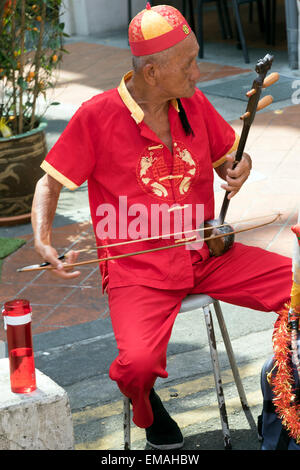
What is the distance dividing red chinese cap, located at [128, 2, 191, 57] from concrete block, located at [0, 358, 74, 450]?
4.11 ft

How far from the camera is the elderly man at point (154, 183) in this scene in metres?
2.94

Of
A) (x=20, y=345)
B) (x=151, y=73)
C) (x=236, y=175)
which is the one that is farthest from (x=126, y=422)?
(x=151, y=73)

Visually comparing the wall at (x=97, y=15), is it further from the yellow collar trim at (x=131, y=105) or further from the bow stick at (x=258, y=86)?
the bow stick at (x=258, y=86)

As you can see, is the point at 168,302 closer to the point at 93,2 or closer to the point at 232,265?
the point at 232,265

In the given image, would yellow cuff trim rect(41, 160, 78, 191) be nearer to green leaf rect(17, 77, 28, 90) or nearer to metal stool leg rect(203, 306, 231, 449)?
metal stool leg rect(203, 306, 231, 449)

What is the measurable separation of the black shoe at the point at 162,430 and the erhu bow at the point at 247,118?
63 centimetres

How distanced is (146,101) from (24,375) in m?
1.12

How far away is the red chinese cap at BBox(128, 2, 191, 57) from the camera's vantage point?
289 centimetres

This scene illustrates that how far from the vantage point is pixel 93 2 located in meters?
11.8

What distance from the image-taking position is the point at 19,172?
18.4 ft

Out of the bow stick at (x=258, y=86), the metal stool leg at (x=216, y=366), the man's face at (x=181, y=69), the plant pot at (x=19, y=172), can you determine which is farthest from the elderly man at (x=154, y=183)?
the plant pot at (x=19, y=172)

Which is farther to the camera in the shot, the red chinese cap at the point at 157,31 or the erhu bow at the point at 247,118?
the red chinese cap at the point at 157,31

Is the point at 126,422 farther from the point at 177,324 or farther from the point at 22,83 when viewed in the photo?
the point at 22,83

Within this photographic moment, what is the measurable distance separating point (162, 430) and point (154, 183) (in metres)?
0.97
